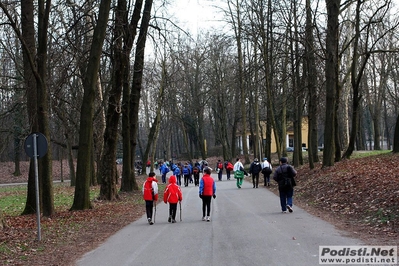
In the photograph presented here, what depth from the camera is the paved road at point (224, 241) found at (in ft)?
28.2

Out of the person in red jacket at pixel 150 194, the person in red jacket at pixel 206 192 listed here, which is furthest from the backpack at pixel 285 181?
the person in red jacket at pixel 150 194

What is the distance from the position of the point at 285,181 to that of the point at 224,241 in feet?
17.8

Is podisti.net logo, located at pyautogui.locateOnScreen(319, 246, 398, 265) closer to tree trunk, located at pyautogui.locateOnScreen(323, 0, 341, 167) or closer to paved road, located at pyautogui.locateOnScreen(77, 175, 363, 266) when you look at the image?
paved road, located at pyautogui.locateOnScreen(77, 175, 363, 266)

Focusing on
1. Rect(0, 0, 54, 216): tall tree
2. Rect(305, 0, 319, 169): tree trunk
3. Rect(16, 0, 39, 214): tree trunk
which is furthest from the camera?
Rect(305, 0, 319, 169): tree trunk

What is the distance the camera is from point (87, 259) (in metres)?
9.42

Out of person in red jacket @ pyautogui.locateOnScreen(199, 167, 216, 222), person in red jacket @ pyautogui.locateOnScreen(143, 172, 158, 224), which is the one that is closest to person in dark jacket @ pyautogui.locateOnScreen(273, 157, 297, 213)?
person in red jacket @ pyautogui.locateOnScreen(199, 167, 216, 222)

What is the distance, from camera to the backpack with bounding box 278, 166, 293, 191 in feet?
50.2

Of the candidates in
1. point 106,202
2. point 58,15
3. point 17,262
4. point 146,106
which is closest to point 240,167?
point 106,202

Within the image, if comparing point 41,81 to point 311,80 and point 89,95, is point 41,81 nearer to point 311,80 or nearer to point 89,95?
point 89,95

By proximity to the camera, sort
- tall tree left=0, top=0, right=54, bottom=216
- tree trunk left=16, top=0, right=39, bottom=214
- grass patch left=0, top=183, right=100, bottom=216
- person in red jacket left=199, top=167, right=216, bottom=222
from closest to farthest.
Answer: person in red jacket left=199, top=167, right=216, bottom=222 → tall tree left=0, top=0, right=54, bottom=216 → tree trunk left=16, top=0, right=39, bottom=214 → grass patch left=0, top=183, right=100, bottom=216

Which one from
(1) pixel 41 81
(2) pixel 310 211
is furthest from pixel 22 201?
(2) pixel 310 211

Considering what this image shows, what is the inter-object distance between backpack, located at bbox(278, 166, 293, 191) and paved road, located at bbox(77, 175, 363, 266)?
0.81m

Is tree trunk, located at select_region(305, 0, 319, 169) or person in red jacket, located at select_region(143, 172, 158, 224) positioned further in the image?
tree trunk, located at select_region(305, 0, 319, 169)

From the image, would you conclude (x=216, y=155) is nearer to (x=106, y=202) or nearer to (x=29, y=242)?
(x=106, y=202)
